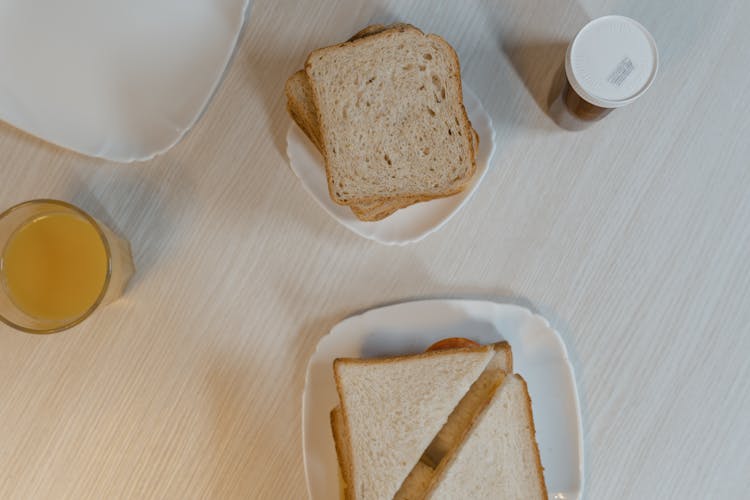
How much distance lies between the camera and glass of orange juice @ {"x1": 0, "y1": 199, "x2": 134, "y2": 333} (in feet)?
2.80

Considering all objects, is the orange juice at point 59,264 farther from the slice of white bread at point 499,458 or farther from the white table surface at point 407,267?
the slice of white bread at point 499,458

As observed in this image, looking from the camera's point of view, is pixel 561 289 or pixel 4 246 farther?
pixel 561 289

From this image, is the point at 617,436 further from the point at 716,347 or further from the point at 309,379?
the point at 309,379

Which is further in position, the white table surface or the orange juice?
the white table surface

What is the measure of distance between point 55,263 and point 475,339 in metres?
0.64

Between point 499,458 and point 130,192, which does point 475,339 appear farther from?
point 130,192

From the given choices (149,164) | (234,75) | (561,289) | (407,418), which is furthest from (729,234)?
(149,164)

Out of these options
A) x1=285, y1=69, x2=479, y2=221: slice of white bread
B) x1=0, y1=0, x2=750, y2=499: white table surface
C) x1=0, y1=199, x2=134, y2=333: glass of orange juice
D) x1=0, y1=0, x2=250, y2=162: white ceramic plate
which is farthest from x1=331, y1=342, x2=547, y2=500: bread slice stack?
x1=0, y1=0, x2=250, y2=162: white ceramic plate

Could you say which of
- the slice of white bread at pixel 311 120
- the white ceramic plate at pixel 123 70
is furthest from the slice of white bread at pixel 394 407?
the white ceramic plate at pixel 123 70

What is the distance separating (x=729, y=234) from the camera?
0.97 metres

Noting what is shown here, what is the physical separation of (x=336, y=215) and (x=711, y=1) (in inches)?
27.1

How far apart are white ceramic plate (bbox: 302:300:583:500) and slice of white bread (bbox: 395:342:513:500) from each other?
0.04 m

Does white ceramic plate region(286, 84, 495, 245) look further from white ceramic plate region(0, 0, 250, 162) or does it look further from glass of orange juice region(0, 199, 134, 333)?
glass of orange juice region(0, 199, 134, 333)

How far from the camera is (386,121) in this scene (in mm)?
878
